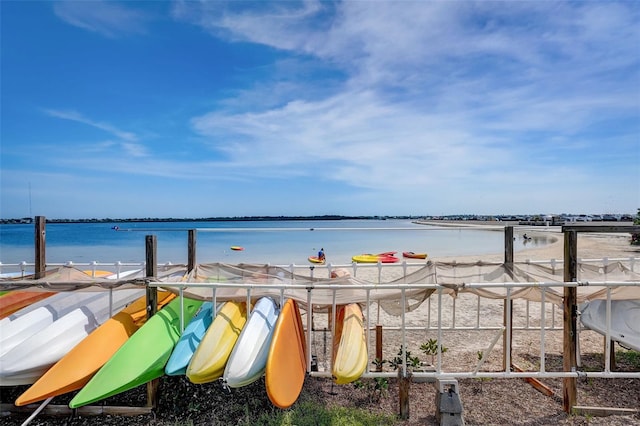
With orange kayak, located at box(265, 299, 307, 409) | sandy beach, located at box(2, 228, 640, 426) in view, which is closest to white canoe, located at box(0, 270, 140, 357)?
sandy beach, located at box(2, 228, 640, 426)

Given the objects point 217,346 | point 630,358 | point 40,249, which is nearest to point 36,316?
point 40,249

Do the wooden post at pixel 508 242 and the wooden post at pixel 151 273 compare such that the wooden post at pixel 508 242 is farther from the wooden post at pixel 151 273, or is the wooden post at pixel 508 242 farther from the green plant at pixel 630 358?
the wooden post at pixel 151 273

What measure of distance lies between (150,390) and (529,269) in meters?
4.79

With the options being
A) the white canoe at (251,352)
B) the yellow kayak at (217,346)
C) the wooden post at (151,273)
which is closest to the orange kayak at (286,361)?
the white canoe at (251,352)

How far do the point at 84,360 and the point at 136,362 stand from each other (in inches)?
21.6

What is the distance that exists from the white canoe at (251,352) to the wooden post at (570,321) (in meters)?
3.03

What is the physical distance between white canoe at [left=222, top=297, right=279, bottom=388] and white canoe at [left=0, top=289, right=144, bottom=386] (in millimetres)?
1740

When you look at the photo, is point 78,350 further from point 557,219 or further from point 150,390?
point 557,219

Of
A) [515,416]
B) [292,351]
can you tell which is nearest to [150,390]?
[292,351]

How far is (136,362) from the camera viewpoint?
12.0 ft

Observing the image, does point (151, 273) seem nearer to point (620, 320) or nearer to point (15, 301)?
point (15, 301)

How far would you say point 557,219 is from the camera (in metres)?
4.14

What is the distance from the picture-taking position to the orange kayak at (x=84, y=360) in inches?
137

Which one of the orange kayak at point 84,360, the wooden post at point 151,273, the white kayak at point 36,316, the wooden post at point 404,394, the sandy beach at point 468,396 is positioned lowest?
the sandy beach at point 468,396
